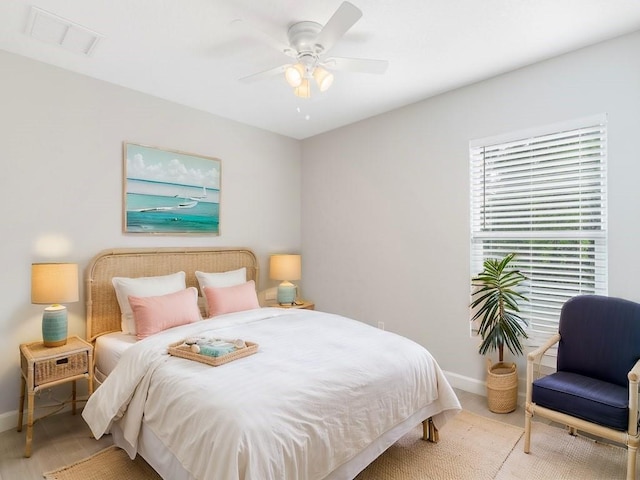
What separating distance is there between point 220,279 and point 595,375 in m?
3.17

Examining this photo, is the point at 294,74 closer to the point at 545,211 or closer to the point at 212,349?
the point at 212,349

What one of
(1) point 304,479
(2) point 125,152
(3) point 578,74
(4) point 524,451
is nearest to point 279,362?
(1) point 304,479

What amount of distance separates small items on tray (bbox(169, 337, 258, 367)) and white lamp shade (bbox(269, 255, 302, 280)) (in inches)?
73.0

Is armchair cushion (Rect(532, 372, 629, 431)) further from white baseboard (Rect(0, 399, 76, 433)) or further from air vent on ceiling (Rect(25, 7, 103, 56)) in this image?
air vent on ceiling (Rect(25, 7, 103, 56))

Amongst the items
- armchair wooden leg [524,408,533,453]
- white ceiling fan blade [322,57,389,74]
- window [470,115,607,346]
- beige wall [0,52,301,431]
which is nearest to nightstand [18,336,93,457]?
beige wall [0,52,301,431]

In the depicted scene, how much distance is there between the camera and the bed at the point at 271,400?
5.14ft

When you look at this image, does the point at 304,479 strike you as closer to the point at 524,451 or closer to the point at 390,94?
the point at 524,451

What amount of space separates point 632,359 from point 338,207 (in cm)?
304

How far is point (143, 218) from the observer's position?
348cm

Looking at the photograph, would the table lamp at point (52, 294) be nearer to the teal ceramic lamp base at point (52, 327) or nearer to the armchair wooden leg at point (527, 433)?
the teal ceramic lamp base at point (52, 327)

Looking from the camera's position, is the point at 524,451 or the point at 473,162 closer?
the point at 524,451

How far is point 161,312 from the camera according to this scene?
288cm

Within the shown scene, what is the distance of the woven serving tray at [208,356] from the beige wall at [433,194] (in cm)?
200

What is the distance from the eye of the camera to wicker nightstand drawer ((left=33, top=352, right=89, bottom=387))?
2424mm
